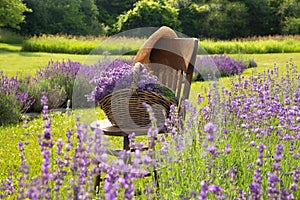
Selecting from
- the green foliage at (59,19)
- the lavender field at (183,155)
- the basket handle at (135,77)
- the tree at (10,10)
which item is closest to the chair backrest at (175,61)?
the lavender field at (183,155)

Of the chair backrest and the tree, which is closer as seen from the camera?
the chair backrest

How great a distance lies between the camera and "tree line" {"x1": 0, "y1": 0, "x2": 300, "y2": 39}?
80.0 feet

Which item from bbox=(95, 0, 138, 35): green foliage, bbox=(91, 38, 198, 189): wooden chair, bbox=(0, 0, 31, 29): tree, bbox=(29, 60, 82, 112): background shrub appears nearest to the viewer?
bbox=(91, 38, 198, 189): wooden chair

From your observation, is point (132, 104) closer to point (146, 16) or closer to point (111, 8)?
point (146, 16)

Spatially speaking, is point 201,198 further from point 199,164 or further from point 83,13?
point 83,13

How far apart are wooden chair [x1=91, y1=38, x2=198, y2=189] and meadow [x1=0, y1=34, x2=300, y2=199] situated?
0.17 m

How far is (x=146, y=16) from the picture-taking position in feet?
78.4

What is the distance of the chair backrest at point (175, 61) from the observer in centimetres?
323

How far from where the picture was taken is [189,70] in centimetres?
323

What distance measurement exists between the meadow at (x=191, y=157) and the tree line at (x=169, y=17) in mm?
19312

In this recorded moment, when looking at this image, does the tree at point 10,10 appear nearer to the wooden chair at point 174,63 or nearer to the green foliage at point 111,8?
the green foliage at point 111,8

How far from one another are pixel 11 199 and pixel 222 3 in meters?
28.6

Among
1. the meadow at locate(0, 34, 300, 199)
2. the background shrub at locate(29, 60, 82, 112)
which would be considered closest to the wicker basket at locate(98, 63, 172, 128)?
the meadow at locate(0, 34, 300, 199)

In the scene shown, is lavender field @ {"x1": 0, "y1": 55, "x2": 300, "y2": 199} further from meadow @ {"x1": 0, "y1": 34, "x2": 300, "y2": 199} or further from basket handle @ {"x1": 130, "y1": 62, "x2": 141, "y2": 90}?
basket handle @ {"x1": 130, "y1": 62, "x2": 141, "y2": 90}
